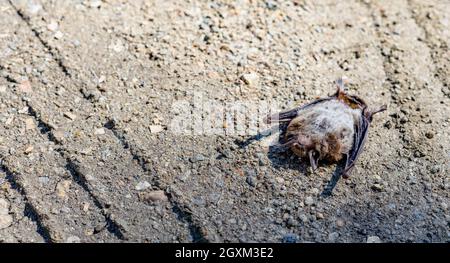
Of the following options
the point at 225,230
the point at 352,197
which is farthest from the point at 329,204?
the point at 225,230

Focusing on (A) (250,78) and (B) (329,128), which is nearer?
(B) (329,128)

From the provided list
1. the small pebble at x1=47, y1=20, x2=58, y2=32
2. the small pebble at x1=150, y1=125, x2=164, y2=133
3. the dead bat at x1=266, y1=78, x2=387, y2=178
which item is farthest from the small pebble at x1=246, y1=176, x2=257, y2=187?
the small pebble at x1=47, y1=20, x2=58, y2=32

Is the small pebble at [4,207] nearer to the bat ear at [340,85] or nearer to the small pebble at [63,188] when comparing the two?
the small pebble at [63,188]

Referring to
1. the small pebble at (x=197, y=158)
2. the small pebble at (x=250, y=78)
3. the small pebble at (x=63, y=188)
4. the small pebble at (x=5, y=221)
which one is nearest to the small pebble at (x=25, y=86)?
the small pebble at (x=63, y=188)

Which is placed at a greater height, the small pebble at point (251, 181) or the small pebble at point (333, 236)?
the small pebble at point (251, 181)

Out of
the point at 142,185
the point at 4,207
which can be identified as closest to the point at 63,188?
the point at 4,207

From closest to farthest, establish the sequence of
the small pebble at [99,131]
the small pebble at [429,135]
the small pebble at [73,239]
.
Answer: the small pebble at [73,239], the small pebble at [99,131], the small pebble at [429,135]

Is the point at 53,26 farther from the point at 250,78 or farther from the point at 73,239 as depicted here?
the point at 73,239

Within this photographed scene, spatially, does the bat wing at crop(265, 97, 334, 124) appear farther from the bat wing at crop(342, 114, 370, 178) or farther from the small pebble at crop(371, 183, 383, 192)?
the small pebble at crop(371, 183, 383, 192)
